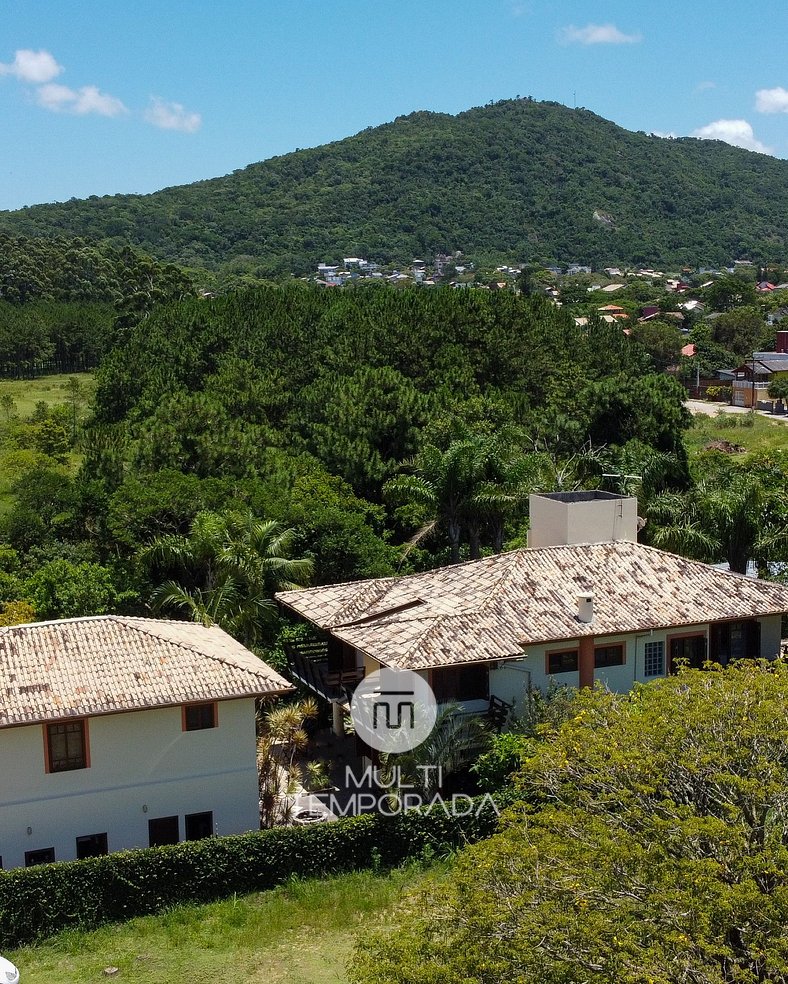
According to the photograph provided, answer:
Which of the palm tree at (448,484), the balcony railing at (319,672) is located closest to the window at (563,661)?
the balcony railing at (319,672)

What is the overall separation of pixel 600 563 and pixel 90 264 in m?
109

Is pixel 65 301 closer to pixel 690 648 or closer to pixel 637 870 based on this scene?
pixel 690 648

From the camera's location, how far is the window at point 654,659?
2742 centimetres

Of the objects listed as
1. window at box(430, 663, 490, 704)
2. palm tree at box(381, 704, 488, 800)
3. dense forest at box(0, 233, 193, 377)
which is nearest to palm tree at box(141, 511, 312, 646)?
window at box(430, 663, 490, 704)

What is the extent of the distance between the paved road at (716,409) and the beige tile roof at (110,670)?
216 feet

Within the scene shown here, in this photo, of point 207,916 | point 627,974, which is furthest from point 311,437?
point 627,974

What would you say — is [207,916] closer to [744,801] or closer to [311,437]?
[744,801]

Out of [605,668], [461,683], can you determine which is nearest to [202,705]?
[461,683]

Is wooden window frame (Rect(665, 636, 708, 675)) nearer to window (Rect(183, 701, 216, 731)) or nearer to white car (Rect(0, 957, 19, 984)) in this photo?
window (Rect(183, 701, 216, 731))

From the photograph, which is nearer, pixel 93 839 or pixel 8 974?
pixel 8 974

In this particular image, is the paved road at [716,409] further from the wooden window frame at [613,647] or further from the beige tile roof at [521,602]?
the wooden window frame at [613,647]

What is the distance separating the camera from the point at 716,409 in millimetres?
91875

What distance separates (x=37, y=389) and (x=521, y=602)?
64.6 metres

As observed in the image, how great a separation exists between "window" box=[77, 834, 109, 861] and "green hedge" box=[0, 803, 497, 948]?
1.63 meters
